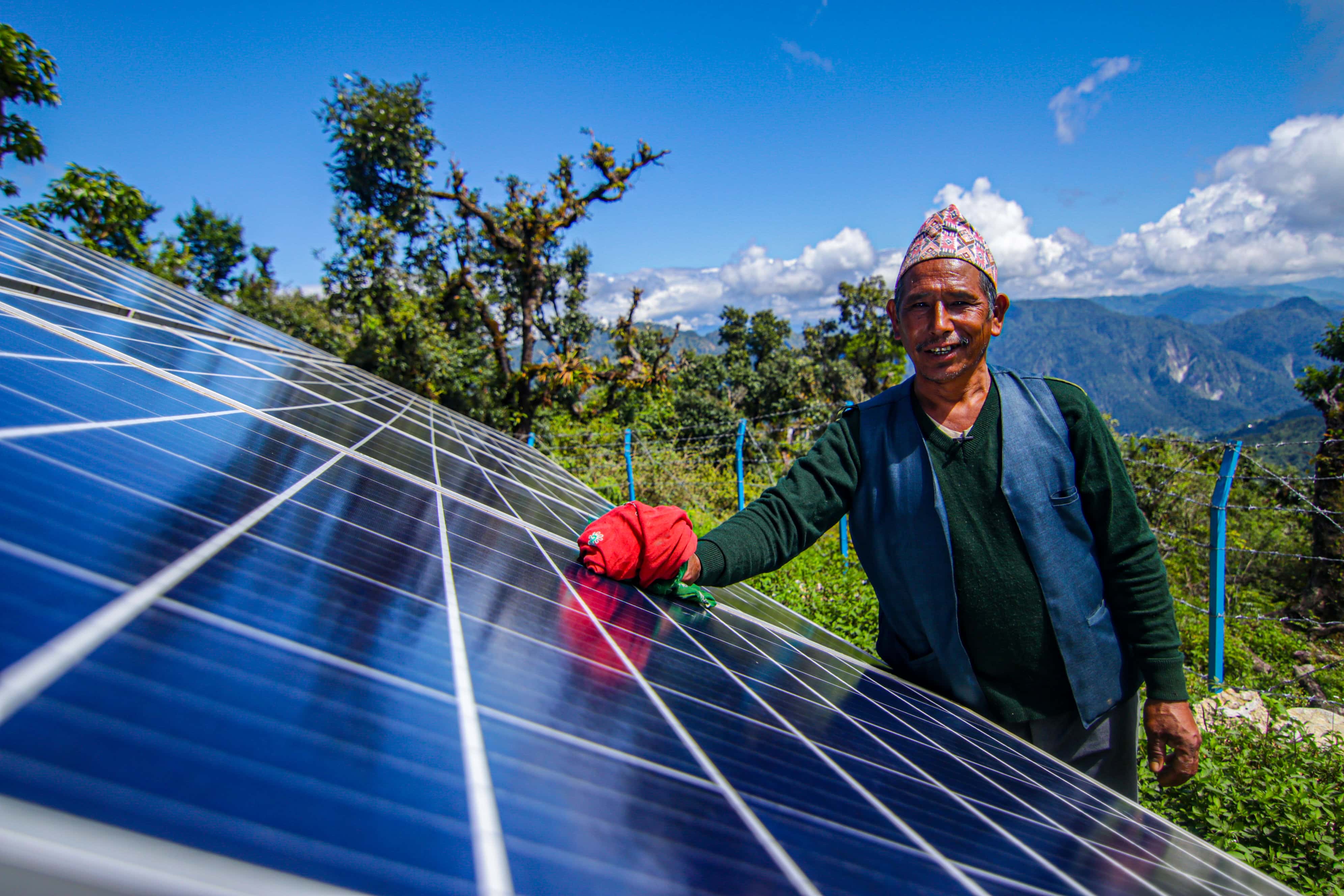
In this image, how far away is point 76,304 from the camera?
3.21 metres

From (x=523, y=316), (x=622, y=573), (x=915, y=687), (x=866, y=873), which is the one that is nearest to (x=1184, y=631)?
(x=915, y=687)

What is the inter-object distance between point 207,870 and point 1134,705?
2952 mm

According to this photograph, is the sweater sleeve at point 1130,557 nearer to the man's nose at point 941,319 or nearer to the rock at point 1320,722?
the man's nose at point 941,319

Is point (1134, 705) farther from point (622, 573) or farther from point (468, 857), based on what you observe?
point (468, 857)

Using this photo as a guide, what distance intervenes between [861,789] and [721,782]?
402 mm

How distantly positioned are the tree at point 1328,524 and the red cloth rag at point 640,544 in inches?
386

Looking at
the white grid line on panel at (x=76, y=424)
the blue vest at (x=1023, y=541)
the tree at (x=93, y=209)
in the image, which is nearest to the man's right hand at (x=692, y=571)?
the blue vest at (x=1023, y=541)

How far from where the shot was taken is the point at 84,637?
22.7 inches

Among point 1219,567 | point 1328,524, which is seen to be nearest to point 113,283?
point 1219,567

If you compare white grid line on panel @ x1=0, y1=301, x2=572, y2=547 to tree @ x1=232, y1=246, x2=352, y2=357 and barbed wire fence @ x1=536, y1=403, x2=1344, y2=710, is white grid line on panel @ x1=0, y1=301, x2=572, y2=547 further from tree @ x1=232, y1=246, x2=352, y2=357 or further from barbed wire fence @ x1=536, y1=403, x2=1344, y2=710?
tree @ x1=232, y1=246, x2=352, y2=357

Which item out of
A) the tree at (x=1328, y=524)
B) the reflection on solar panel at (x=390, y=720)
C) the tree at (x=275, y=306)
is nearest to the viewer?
the reflection on solar panel at (x=390, y=720)

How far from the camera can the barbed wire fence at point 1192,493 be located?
5.32 meters

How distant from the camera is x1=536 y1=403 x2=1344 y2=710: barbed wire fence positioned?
532cm

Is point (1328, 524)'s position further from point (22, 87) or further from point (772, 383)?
point (772, 383)
